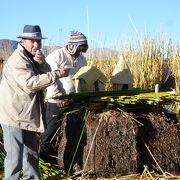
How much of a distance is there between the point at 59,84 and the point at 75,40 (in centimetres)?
54

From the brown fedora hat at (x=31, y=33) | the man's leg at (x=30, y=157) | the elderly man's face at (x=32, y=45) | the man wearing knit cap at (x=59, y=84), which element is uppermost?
the brown fedora hat at (x=31, y=33)

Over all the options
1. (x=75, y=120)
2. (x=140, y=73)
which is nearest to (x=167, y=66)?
(x=140, y=73)

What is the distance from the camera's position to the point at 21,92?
4.20 m

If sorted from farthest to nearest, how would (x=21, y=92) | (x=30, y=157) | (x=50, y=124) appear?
1. (x=50, y=124)
2. (x=30, y=157)
3. (x=21, y=92)

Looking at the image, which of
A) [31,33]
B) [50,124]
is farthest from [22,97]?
[50,124]

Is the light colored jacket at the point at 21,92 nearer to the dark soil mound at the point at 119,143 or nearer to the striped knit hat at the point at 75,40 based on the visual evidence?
the dark soil mound at the point at 119,143

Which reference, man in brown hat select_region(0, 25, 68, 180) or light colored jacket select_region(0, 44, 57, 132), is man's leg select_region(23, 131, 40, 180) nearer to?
man in brown hat select_region(0, 25, 68, 180)

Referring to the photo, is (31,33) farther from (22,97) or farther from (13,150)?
(13,150)

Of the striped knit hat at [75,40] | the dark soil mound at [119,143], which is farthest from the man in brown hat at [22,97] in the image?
the striped knit hat at [75,40]

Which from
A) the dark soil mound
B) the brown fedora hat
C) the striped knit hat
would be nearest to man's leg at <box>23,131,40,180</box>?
the dark soil mound

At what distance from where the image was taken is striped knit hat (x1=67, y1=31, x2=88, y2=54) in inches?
210

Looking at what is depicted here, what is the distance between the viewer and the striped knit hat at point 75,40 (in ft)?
17.5

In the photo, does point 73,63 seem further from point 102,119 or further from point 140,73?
point 140,73

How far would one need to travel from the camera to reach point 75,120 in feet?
16.2
